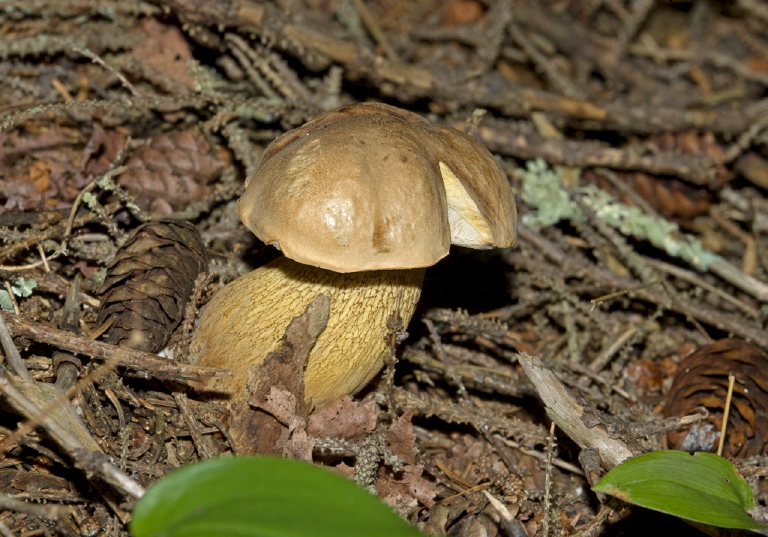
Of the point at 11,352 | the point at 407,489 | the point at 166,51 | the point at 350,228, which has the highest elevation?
the point at 350,228

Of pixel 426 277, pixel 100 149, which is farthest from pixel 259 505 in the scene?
pixel 100 149

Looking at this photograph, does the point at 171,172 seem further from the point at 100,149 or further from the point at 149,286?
the point at 149,286

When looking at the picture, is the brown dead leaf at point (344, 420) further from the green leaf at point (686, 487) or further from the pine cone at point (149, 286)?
the green leaf at point (686, 487)

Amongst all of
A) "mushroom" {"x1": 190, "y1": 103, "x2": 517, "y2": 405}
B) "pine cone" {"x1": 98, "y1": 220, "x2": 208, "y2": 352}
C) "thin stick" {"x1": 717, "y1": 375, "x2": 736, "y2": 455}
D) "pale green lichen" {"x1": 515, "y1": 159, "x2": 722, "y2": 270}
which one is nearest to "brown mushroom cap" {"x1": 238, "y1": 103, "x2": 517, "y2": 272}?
"mushroom" {"x1": 190, "y1": 103, "x2": 517, "y2": 405}

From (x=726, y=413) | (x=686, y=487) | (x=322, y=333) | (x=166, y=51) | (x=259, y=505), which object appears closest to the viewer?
(x=259, y=505)

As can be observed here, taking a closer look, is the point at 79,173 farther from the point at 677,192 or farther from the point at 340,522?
the point at 677,192

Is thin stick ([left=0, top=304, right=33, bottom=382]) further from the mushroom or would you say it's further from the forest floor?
the mushroom

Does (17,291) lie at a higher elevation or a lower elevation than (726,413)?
higher

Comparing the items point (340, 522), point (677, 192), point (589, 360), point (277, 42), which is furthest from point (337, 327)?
point (677, 192)
